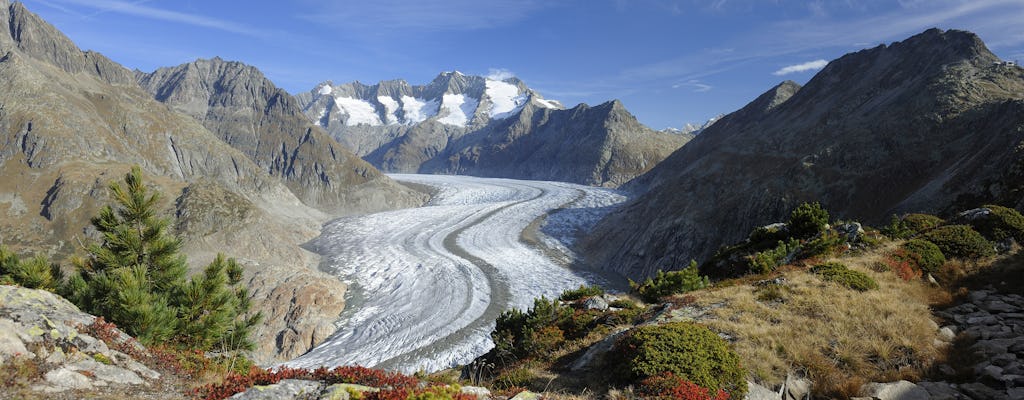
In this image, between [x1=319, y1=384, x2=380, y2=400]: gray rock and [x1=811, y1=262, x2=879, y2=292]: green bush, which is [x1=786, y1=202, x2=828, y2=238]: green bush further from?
[x1=319, y1=384, x2=380, y2=400]: gray rock

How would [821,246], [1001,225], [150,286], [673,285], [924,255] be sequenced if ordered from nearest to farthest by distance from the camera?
[150,286] → [924,255] → [1001,225] → [821,246] → [673,285]

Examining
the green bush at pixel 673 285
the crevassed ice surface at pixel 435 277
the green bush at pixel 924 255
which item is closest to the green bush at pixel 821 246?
the green bush at pixel 924 255

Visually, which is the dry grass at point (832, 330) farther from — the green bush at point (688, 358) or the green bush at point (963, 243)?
the green bush at point (963, 243)

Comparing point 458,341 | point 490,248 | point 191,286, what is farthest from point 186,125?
point 191,286

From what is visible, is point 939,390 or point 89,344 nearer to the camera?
point 939,390

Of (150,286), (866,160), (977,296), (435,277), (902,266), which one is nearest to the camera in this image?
(977,296)

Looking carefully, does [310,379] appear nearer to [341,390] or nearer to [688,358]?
[341,390]

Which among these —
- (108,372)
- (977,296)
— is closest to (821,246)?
(977,296)
